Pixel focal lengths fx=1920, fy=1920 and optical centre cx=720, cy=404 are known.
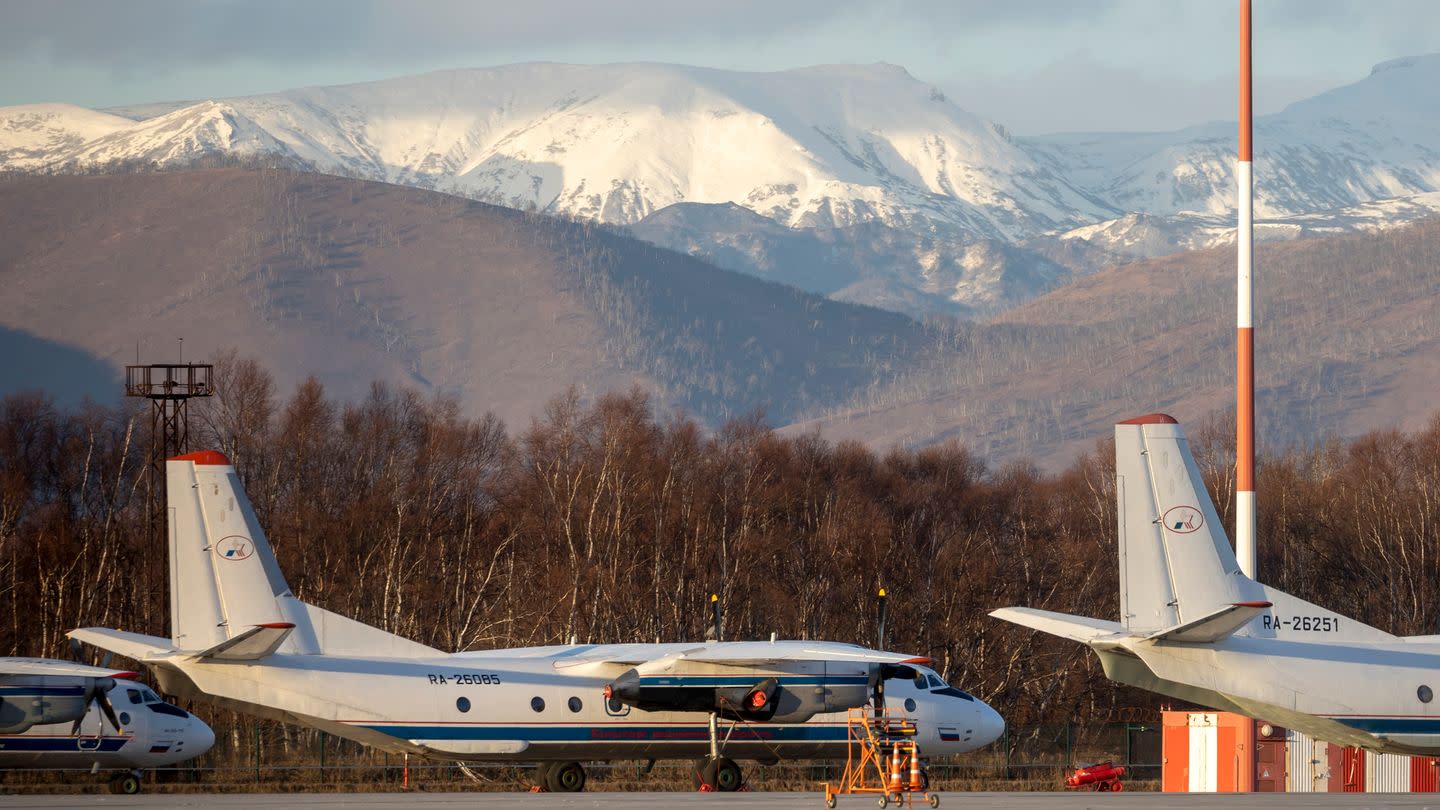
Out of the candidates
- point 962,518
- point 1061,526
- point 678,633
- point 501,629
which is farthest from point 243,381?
point 1061,526

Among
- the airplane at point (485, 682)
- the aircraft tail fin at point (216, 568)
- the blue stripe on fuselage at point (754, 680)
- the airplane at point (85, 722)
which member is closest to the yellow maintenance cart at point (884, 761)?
the airplane at point (485, 682)

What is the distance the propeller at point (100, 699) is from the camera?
41.8 meters

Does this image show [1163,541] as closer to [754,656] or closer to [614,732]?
[754,656]

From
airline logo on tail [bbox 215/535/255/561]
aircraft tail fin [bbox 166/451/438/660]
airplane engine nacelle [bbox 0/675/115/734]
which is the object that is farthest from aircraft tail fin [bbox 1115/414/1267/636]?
airplane engine nacelle [bbox 0/675/115/734]

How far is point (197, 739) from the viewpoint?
146 ft

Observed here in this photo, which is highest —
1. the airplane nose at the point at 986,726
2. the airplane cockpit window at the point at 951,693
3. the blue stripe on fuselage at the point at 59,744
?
the airplane cockpit window at the point at 951,693

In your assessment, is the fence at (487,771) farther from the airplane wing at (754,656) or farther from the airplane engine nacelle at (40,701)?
the airplane wing at (754,656)

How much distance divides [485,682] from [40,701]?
1000 cm

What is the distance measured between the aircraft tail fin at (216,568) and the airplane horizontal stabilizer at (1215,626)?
16.6 m

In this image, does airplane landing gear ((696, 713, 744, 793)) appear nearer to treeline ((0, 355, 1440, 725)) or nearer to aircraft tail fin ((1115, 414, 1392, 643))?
aircraft tail fin ((1115, 414, 1392, 643))

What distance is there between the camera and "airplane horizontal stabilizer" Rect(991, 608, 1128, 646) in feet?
109

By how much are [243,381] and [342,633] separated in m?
54.3

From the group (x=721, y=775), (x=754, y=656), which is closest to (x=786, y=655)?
(x=754, y=656)

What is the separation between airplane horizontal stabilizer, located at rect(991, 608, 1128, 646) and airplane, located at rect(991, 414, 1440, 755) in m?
0.04
